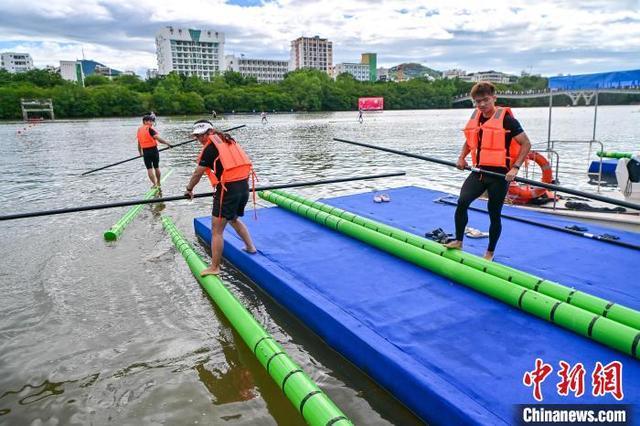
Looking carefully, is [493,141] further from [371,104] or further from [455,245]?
[371,104]

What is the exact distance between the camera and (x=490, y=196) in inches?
214

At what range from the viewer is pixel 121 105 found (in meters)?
85.6

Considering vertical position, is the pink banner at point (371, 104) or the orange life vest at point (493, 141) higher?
the pink banner at point (371, 104)

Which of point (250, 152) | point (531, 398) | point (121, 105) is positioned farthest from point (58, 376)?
point (121, 105)

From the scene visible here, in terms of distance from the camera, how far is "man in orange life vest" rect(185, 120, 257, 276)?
5738 millimetres

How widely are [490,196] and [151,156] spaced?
10.3 meters

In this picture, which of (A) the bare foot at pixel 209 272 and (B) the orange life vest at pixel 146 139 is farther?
(B) the orange life vest at pixel 146 139

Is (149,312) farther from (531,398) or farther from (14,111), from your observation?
(14,111)

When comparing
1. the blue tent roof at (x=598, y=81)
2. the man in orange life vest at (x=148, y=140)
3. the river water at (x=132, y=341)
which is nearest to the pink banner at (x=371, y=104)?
the blue tent roof at (x=598, y=81)

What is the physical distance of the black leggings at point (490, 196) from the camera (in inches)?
212

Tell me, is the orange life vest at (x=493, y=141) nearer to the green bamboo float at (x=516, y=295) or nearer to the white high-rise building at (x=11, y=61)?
the green bamboo float at (x=516, y=295)

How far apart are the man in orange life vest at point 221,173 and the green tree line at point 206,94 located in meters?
67.4

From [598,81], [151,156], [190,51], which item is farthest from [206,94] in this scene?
[190,51]

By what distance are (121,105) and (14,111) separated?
17.8 m
